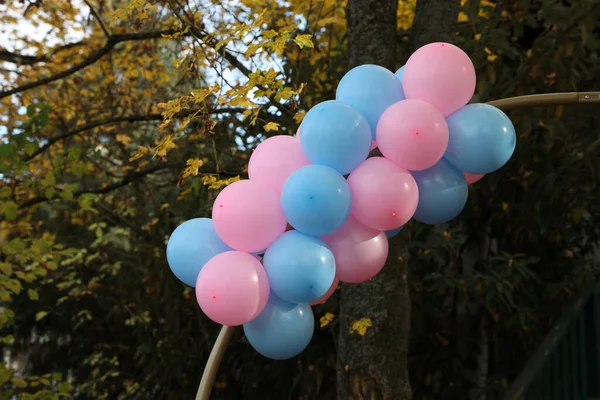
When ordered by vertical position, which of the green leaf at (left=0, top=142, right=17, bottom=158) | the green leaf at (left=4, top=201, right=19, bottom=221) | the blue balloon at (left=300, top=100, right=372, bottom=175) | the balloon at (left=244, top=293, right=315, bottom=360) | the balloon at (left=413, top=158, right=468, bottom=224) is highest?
the green leaf at (left=0, top=142, right=17, bottom=158)

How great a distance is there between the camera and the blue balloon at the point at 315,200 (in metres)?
1.65

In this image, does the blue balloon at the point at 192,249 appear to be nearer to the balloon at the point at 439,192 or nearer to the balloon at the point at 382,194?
the balloon at the point at 382,194

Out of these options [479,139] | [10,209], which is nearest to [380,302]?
[479,139]

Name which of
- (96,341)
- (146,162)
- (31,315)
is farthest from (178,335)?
(31,315)

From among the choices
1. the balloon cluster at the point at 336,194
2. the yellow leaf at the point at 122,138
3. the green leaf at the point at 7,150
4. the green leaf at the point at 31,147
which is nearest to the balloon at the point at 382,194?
the balloon cluster at the point at 336,194

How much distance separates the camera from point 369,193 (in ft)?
5.69

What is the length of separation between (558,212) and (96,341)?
337 cm

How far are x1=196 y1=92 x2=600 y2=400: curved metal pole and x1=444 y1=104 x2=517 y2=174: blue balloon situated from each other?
0.14 m

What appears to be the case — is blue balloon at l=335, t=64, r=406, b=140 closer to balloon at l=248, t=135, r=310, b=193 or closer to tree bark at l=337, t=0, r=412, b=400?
balloon at l=248, t=135, r=310, b=193

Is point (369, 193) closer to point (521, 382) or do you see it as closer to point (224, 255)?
point (224, 255)

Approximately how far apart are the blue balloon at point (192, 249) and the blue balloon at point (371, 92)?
0.49 metres

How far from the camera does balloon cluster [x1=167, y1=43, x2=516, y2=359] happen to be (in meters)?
1.66

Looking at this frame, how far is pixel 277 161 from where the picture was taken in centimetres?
184

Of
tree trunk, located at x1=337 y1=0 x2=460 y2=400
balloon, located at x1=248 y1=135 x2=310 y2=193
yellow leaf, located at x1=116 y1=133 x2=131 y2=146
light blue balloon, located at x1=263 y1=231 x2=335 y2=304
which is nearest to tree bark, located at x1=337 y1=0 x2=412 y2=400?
tree trunk, located at x1=337 y1=0 x2=460 y2=400
